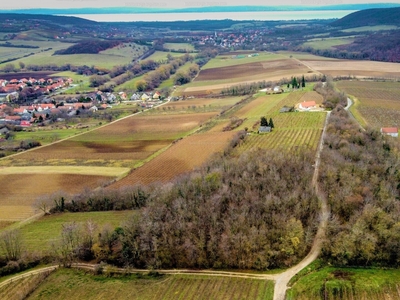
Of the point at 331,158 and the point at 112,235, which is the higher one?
the point at 331,158

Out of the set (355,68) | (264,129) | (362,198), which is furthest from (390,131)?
(355,68)

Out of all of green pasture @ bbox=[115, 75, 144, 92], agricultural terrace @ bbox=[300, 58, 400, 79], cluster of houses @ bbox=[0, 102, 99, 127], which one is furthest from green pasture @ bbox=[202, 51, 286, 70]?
cluster of houses @ bbox=[0, 102, 99, 127]

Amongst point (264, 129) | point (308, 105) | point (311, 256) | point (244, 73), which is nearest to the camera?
point (311, 256)

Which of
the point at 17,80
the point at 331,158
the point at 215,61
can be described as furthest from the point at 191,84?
the point at 331,158

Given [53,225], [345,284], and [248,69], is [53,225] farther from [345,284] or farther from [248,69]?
[248,69]

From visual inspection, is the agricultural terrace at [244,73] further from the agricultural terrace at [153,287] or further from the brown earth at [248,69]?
the agricultural terrace at [153,287]

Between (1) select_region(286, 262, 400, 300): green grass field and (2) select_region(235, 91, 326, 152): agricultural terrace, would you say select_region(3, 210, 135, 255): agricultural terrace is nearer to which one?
(1) select_region(286, 262, 400, 300): green grass field

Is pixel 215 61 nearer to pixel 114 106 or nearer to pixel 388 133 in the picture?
pixel 114 106
